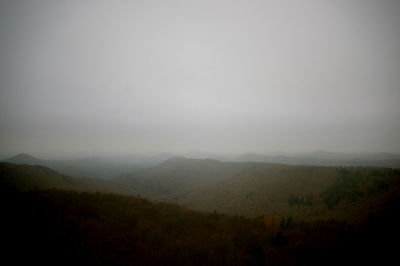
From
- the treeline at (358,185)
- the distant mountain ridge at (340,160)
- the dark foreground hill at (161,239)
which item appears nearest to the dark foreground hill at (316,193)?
the treeline at (358,185)

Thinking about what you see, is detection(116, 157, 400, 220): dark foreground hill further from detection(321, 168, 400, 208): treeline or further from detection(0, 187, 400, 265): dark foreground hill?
detection(0, 187, 400, 265): dark foreground hill

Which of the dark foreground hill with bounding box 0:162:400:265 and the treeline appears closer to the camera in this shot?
the dark foreground hill with bounding box 0:162:400:265

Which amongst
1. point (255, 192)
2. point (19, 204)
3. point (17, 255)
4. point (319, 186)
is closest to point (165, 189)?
point (255, 192)

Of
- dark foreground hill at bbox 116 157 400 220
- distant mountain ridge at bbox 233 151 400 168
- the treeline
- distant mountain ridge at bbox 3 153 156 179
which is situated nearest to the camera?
dark foreground hill at bbox 116 157 400 220

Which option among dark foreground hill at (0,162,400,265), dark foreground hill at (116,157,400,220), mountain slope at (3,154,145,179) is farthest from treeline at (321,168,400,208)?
mountain slope at (3,154,145,179)

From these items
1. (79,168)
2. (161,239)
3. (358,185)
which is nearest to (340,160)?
(358,185)

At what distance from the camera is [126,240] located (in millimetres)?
4684

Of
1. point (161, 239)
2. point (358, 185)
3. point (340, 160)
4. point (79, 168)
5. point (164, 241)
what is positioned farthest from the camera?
point (79, 168)

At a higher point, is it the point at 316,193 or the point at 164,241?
the point at 164,241

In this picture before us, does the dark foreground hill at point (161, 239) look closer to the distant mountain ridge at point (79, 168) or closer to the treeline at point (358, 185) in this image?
the treeline at point (358, 185)

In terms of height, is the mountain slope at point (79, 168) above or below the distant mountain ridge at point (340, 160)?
below

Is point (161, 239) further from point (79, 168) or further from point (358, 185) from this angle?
point (79, 168)

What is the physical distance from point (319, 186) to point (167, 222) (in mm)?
21168

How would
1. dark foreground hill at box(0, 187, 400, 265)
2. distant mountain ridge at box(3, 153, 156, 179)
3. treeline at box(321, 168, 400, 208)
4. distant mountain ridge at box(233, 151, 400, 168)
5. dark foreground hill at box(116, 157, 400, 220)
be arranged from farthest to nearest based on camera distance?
distant mountain ridge at box(3, 153, 156, 179) → distant mountain ridge at box(233, 151, 400, 168) → treeline at box(321, 168, 400, 208) → dark foreground hill at box(116, 157, 400, 220) → dark foreground hill at box(0, 187, 400, 265)
